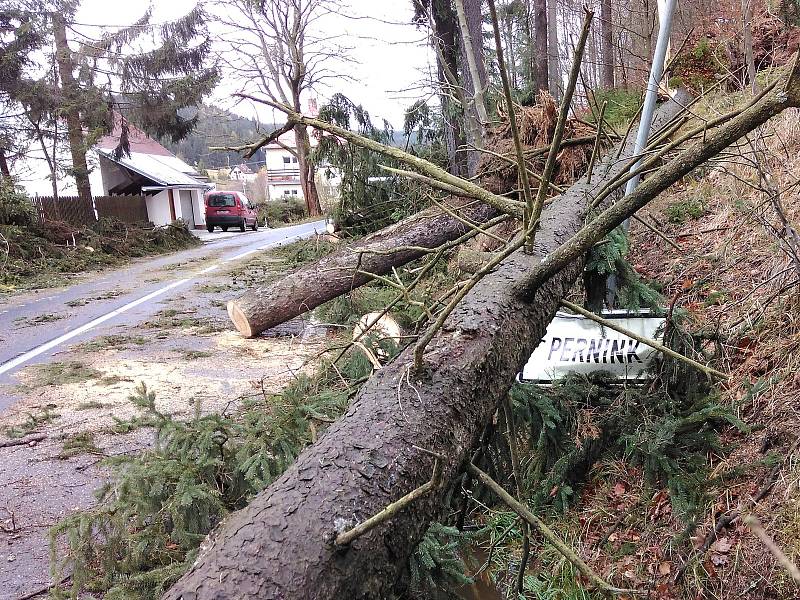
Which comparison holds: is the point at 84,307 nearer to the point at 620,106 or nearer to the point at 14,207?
the point at 14,207

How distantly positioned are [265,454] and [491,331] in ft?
3.69

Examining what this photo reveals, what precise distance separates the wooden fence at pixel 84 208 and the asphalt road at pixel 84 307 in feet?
12.4

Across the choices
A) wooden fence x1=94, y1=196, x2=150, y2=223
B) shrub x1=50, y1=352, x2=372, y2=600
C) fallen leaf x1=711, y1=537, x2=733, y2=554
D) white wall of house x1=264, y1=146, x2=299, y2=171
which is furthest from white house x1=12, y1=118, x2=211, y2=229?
white wall of house x1=264, y1=146, x2=299, y2=171

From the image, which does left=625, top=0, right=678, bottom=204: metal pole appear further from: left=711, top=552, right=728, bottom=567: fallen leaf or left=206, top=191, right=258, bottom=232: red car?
left=206, top=191, right=258, bottom=232: red car

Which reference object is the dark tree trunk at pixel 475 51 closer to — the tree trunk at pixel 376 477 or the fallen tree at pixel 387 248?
the fallen tree at pixel 387 248

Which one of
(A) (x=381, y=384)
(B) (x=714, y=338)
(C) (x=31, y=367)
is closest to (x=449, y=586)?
(A) (x=381, y=384)

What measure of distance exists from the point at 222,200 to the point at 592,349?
26.4 meters

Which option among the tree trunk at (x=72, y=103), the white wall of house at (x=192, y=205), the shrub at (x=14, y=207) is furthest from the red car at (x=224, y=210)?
the shrub at (x=14, y=207)

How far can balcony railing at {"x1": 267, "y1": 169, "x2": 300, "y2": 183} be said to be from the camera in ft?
183

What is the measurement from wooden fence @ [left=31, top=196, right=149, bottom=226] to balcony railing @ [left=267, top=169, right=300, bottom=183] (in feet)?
115

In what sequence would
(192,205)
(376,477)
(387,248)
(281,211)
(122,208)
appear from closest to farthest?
1. (376,477)
2. (387,248)
3. (122,208)
4. (192,205)
5. (281,211)

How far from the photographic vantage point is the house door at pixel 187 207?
30.9 metres

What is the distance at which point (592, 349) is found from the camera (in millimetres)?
3207

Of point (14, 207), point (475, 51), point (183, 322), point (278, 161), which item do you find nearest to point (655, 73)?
point (475, 51)
